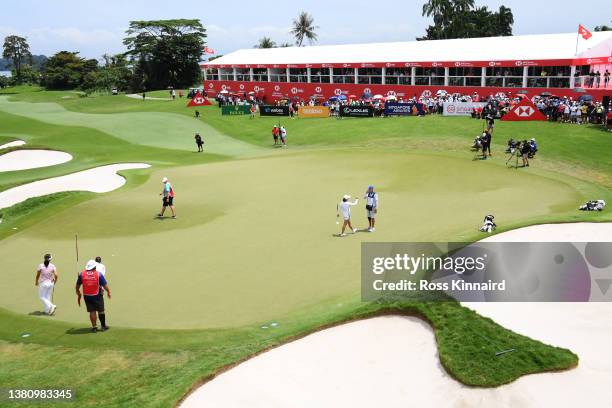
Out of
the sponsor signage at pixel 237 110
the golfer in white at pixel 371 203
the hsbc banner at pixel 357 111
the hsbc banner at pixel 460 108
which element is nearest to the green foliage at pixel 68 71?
the sponsor signage at pixel 237 110

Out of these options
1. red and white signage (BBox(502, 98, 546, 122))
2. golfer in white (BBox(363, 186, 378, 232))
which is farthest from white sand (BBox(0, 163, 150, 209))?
red and white signage (BBox(502, 98, 546, 122))

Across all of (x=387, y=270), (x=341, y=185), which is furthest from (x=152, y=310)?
(x=341, y=185)

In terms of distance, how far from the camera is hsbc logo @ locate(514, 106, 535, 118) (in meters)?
44.4

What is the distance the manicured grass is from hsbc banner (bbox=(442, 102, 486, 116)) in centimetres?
194

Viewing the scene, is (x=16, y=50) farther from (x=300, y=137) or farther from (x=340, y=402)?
(x=340, y=402)

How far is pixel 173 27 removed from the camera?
11481 centimetres

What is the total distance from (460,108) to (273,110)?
2135 cm

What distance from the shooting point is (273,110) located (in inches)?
2410

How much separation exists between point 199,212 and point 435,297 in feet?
52.2

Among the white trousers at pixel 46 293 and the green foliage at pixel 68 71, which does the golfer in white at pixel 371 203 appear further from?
the green foliage at pixel 68 71

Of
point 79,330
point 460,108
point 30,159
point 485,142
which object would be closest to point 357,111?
point 460,108

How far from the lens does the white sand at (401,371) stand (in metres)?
10.8

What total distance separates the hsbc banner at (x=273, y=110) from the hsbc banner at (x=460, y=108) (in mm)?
18040

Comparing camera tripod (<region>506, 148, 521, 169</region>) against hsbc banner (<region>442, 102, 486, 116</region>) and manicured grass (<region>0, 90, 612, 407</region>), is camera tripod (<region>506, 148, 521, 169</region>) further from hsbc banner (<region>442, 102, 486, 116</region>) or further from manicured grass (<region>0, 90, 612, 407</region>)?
hsbc banner (<region>442, 102, 486, 116</region>)
